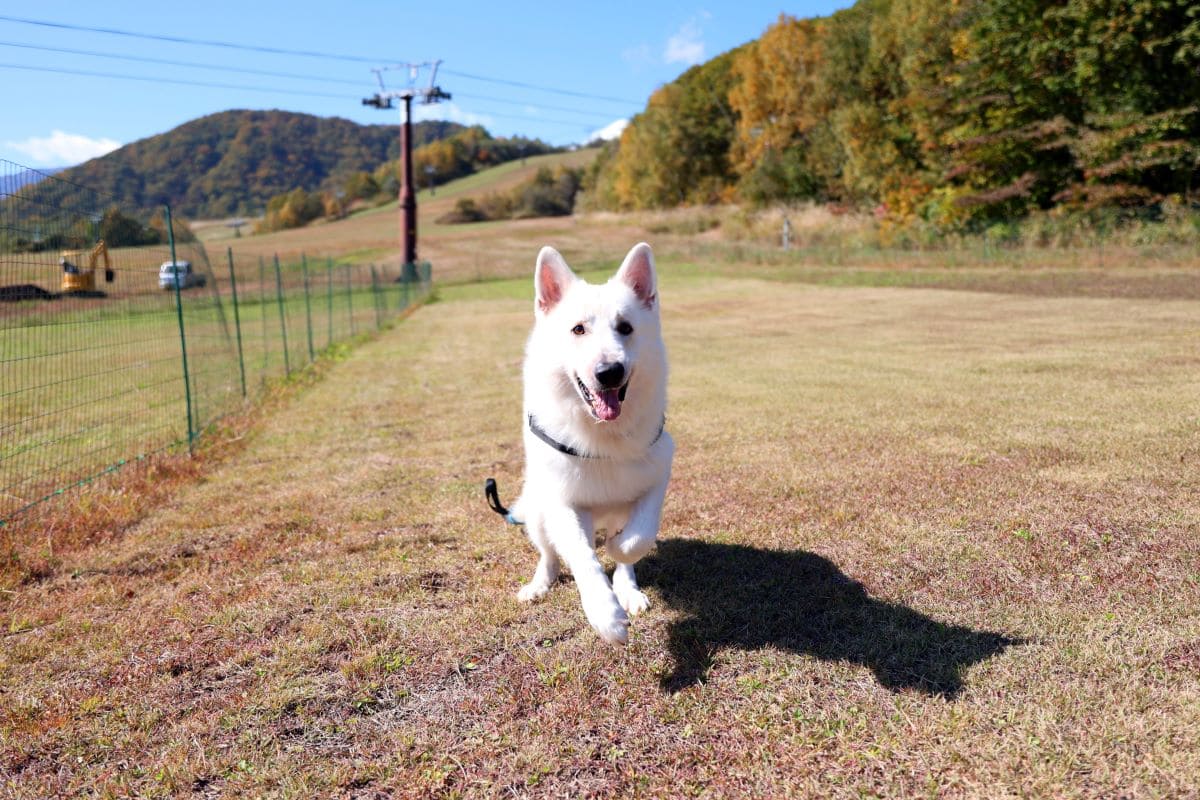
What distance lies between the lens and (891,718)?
2.48 m

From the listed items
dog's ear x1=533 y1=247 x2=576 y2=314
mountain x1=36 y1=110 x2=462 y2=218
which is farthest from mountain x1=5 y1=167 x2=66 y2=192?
mountain x1=36 y1=110 x2=462 y2=218

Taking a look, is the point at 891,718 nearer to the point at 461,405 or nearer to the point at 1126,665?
the point at 1126,665

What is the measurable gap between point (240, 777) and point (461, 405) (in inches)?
270

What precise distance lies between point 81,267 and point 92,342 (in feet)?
4.28

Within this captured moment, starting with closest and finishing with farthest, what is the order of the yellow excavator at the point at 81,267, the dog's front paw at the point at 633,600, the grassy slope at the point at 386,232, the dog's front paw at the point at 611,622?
the dog's front paw at the point at 611,622 < the dog's front paw at the point at 633,600 < the yellow excavator at the point at 81,267 < the grassy slope at the point at 386,232

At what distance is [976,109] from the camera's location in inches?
1319

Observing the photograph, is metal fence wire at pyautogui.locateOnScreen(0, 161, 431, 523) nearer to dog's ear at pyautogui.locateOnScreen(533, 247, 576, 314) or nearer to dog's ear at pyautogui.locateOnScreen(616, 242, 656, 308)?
dog's ear at pyautogui.locateOnScreen(533, 247, 576, 314)

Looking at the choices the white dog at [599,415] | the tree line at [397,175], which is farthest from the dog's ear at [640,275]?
the tree line at [397,175]

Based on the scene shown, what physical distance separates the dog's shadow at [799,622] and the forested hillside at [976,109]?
29491mm

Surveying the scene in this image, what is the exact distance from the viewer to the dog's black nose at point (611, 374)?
3.09m

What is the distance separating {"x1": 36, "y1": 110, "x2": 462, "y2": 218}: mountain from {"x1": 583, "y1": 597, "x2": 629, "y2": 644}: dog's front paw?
70.9m

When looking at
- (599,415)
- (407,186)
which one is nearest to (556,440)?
Answer: (599,415)

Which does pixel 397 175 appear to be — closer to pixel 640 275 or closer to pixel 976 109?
pixel 976 109

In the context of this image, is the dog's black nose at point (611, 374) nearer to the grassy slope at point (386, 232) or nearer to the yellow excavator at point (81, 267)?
the yellow excavator at point (81, 267)
